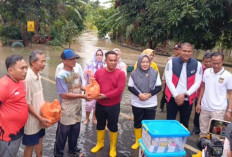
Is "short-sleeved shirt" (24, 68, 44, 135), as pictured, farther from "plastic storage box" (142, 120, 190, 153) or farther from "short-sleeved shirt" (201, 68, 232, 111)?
"short-sleeved shirt" (201, 68, 232, 111)

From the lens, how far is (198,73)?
13.1ft

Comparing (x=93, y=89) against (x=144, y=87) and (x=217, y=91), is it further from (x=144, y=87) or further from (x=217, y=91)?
(x=217, y=91)

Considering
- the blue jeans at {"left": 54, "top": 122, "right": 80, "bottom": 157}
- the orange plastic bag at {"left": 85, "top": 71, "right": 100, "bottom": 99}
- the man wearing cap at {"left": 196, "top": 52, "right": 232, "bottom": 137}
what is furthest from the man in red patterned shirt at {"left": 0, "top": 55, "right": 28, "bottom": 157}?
the man wearing cap at {"left": 196, "top": 52, "right": 232, "bottom": 137}

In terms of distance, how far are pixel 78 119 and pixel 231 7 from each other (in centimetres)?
566

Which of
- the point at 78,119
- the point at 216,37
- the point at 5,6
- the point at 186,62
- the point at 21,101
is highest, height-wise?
the point at 5,6

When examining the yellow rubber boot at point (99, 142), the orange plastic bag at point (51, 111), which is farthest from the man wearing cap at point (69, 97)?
the yellow rubber boot at point (99, 142)

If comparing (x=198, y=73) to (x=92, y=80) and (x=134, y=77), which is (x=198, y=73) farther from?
(x=92, y=80)

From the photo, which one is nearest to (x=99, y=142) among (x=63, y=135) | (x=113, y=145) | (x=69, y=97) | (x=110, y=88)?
(x=113, y=145)

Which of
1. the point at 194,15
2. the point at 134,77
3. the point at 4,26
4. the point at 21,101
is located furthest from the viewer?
the point at 4,26

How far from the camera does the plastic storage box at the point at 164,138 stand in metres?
2.83

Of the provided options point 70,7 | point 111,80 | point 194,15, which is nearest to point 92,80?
point 111,80

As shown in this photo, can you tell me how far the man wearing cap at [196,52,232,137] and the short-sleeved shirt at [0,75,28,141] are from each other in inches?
109

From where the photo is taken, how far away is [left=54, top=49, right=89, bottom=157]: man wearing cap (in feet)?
10.8

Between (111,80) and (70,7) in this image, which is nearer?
(111,80)
